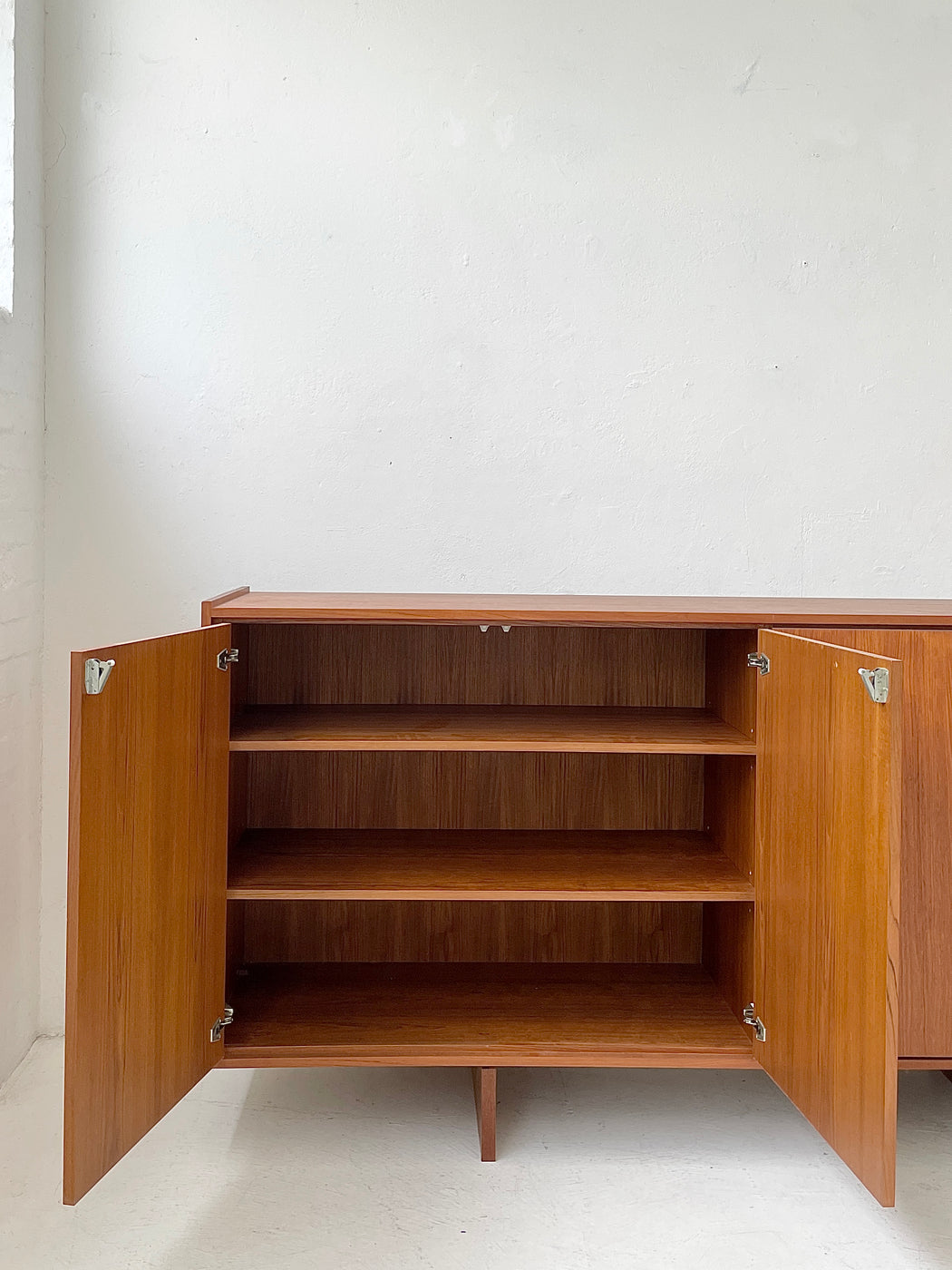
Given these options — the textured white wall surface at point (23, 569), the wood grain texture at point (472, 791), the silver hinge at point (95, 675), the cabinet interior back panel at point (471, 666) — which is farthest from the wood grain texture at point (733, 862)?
the textured white wall surface at point (23, 569)

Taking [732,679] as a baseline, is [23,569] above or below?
above

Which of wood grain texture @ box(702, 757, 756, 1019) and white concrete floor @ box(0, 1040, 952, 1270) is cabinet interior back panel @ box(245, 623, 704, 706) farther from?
white concrete floor @ box(0, 1040, 952, 1270)

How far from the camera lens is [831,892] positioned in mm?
1451

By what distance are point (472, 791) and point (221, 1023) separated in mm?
746

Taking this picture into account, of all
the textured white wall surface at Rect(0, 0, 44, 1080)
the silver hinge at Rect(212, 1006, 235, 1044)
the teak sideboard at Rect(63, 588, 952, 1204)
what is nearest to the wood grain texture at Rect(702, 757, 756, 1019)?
the teak sideboard at Rect(63, 588, 952, 1204)

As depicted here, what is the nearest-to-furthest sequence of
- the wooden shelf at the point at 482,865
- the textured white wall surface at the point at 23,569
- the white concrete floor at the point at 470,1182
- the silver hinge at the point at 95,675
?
the silver hinge at the point at 95,675, the white concrete floor at the point at 470,1182, the wooden shelf at the point at 482,865, the textured white wall surface at the point at 23,569

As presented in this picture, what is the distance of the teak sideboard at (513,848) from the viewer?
134 centimetres

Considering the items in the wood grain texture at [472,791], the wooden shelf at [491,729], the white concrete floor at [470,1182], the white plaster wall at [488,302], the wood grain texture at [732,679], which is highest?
the white plaster wall at [488,302]

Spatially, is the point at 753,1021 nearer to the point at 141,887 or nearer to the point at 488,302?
the point at 141,887

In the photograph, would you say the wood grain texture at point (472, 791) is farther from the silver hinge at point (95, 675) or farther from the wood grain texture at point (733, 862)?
the silver hinge at point (95, 675)

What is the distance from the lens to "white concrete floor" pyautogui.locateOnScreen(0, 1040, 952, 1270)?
154 cm

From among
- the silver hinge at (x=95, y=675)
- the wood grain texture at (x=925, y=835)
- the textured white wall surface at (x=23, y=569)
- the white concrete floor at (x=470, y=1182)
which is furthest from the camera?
the textured white wall surface at (x=23, y=569)

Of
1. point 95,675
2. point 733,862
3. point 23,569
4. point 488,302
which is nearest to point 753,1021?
point 733,862

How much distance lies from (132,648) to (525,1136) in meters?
1.22
